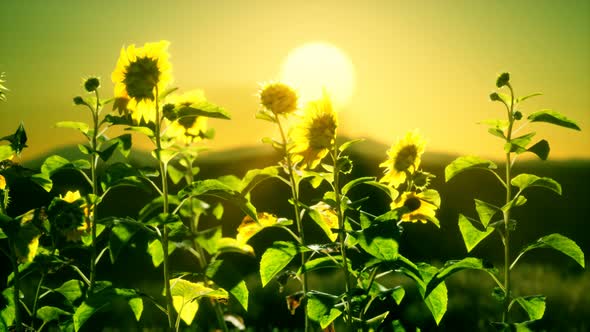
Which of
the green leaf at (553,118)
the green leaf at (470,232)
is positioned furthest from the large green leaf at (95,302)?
the green leaf at (553,118)

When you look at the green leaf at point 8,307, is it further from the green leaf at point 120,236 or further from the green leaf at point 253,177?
the green leaf at point 253,177

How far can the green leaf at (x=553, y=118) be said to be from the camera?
181 centimetres

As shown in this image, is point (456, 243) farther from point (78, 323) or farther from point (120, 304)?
point (78, 323)

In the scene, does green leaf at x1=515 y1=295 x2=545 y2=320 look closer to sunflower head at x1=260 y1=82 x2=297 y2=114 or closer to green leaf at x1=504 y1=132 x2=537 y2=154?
green leaf at x1=504 y1=132 x2=537 y2=154

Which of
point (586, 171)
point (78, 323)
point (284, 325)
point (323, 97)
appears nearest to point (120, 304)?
point (284, 325)

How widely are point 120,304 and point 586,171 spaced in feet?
22.6

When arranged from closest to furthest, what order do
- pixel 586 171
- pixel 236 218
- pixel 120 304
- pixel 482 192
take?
pixel 120 304
pixel 236 218
pixel 482 192
pixel 586 171

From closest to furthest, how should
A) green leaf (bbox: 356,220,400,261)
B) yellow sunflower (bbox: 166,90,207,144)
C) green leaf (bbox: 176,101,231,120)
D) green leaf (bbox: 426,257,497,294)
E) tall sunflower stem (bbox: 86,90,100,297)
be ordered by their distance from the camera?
1. green leaf (bbox: 356,220,400,261)
2. green leaf (bbox: 426,257,497,294)
3. green leaf (bbox: 176,101,231,120)
4. tall sunflower stem (bbox: 86,90,100,297)
5. yellow sunflower (bbox: 166,90,207,144)

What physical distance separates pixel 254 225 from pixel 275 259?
0.22 meters

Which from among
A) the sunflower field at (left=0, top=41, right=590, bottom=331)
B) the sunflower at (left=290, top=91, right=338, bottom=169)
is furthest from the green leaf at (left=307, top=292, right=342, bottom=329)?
the sunflower at (left=290, top=91, right=338, bottom=169)

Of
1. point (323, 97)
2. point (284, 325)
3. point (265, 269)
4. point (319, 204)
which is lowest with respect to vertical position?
point (284, 325)

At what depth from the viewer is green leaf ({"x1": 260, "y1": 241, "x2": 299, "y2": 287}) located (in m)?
1.80

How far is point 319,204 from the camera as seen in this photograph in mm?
1947

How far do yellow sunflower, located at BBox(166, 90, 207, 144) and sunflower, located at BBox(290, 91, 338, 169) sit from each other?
39 centimetres
